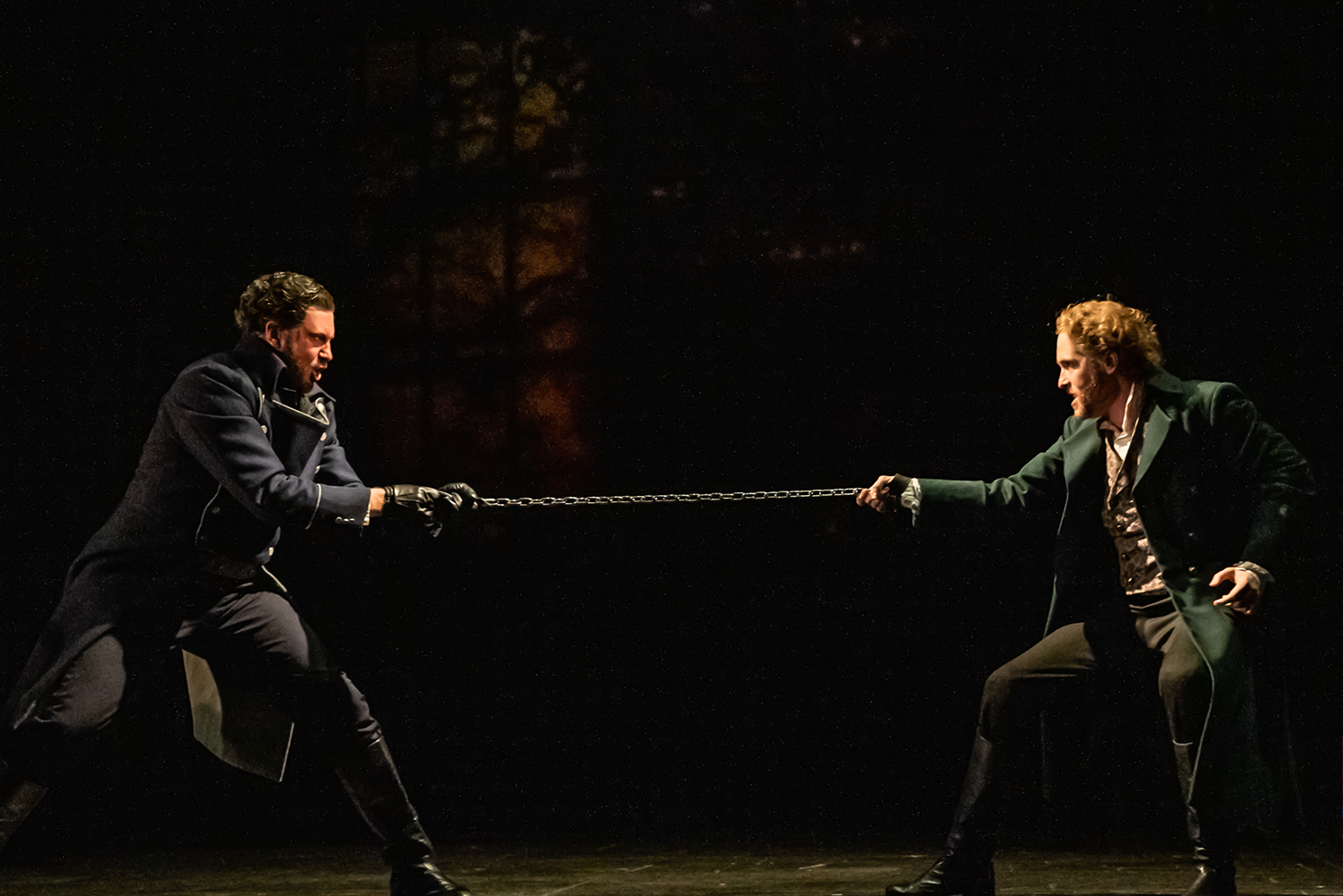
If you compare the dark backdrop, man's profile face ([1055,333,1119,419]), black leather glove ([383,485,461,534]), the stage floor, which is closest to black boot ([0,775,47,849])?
the stage floor

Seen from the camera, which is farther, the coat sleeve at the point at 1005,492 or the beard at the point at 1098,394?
the coat sleeve at the point at 1005,492

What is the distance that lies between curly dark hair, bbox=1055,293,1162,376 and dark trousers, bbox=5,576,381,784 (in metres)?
1.92

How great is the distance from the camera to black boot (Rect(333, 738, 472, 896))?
3.39 meters

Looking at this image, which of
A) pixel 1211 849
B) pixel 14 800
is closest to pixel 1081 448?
pixel 1211 849

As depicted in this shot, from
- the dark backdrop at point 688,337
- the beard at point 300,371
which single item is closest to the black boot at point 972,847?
the dark backdrop at point 688,337

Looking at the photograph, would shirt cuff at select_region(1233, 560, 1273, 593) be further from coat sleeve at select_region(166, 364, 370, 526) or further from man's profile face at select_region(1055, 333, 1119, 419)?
coat sleeve at select_region(166, 364, 370, 526)

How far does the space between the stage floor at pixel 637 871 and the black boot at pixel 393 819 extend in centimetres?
36

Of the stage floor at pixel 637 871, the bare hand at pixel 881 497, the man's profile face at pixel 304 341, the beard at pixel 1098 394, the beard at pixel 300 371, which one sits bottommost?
the stage floor at pixel 637 871

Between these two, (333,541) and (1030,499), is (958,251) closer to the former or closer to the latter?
(1030,499)

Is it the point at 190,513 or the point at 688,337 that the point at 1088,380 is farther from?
the point at 190,513

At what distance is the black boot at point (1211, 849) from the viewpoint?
3.19 metres

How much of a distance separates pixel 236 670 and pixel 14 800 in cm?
55

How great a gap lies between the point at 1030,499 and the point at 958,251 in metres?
1.53

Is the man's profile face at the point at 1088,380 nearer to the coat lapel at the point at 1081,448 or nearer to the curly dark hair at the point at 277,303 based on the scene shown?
the coat lapel at the point at 1081,448
